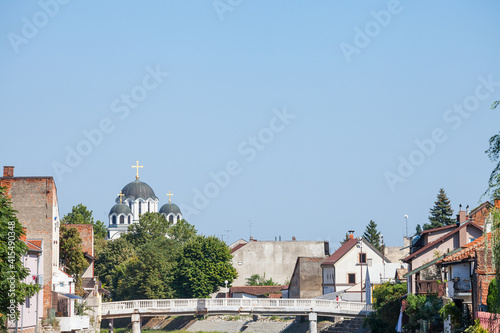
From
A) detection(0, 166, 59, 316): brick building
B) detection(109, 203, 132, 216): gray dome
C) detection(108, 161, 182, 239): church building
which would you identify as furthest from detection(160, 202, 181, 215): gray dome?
detection(0, 166, 59, 316): brick building

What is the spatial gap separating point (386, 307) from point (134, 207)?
145 m

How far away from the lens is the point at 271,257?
11438 centimetres

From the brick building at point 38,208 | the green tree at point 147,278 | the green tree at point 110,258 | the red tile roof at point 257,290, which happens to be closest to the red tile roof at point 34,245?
the brick building at point 38,208

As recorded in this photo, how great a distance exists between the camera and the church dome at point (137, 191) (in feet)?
646

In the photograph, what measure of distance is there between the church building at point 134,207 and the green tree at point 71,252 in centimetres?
12722

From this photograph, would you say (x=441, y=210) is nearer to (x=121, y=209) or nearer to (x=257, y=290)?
(x=257, y=290)

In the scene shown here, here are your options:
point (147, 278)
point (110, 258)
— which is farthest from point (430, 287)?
point (110, 258)

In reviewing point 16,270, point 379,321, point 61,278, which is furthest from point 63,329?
point 379,321

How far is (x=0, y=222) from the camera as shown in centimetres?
3400

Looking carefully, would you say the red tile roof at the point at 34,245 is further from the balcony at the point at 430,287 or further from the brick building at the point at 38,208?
the balcony at the point at 430,287

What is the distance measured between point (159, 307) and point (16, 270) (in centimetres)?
4124

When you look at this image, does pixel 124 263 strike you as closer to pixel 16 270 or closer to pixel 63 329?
pixel 63 329

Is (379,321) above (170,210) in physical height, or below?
below

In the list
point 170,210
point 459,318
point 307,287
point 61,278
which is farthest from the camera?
point 170,210
